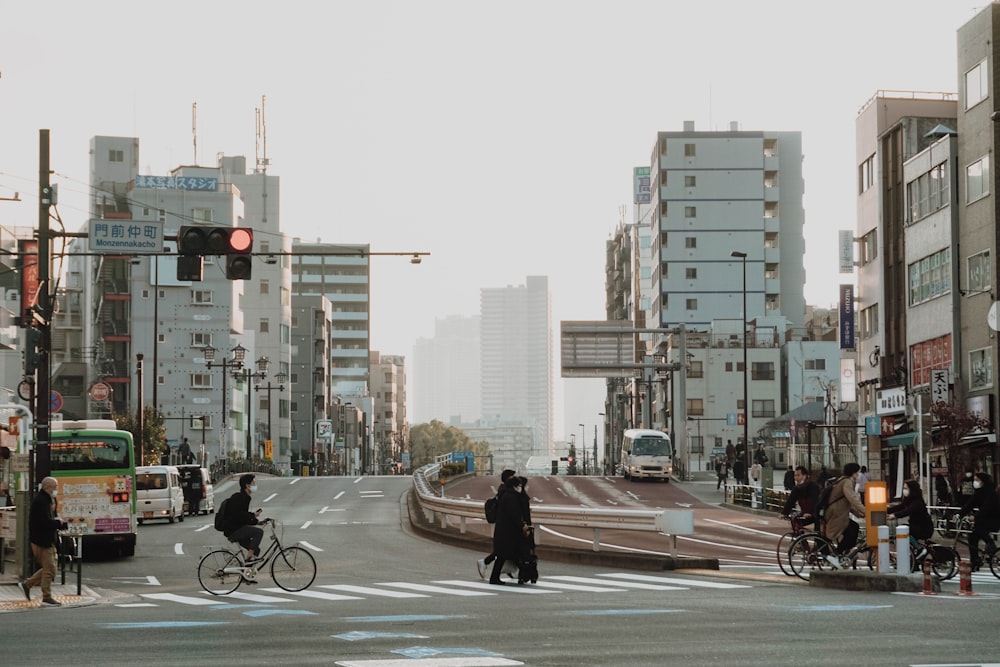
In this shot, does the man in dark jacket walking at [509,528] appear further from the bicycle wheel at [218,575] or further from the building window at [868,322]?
the building window at [868,322]

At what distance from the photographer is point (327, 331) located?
164 metres

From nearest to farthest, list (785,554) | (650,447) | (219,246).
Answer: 1. (219,246)
2. (785,554)
3. (650,447)

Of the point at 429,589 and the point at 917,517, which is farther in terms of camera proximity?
the point at 917,517

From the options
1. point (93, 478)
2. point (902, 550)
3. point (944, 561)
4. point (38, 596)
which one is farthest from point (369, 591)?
point (93, 478)

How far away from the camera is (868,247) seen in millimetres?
64312

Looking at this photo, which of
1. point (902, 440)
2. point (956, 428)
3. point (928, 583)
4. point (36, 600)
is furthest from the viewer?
point (902, 440)

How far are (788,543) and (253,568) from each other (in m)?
8.89

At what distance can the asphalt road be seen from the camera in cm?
1303

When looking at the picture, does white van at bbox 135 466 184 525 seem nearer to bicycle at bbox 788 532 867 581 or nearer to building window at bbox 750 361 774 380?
bicycle at bbox 788 532 867 581

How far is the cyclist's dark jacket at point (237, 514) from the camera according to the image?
866 inches

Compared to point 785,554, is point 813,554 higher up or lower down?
higher up

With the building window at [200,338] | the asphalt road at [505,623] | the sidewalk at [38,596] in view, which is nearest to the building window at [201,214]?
the building window at [200,338]

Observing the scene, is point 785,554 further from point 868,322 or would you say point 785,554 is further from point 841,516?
point 868,322

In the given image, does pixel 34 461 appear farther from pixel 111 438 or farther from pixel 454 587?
pixel 454 587
